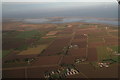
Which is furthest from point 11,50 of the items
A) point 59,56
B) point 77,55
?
point 77,55

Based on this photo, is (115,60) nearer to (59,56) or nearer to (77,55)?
(77,55)

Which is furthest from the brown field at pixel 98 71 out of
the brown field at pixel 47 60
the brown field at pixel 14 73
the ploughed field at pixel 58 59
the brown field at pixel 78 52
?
the brown field at pixel 14 73

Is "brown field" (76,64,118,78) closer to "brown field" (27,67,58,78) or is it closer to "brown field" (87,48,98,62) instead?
"brown field" (87,48,98,62)

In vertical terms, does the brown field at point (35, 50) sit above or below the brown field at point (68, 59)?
above

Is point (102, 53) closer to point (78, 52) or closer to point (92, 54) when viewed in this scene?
point (92, 54)

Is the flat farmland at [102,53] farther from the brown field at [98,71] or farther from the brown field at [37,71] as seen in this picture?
the brown field at [37,71]

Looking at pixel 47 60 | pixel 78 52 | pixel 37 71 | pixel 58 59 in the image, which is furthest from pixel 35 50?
pixel 37 71
